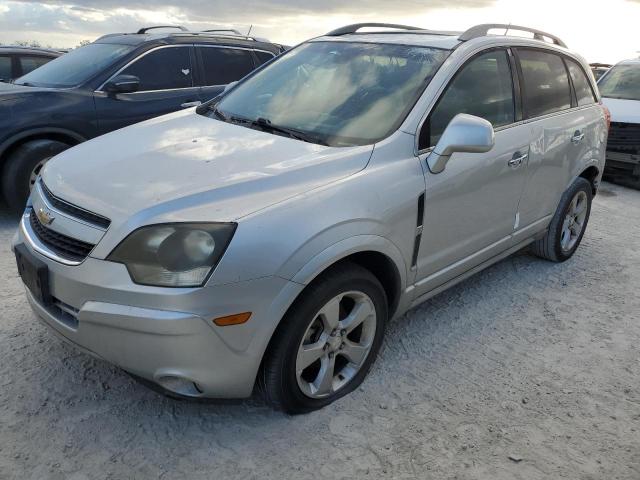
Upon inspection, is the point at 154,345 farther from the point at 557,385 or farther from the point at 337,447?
the point at 557,385

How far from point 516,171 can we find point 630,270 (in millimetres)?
1817

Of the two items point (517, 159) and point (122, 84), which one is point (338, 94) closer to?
point (517, 159)

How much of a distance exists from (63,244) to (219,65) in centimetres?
433

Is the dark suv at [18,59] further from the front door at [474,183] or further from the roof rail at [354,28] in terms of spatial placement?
the front door at [474,183]

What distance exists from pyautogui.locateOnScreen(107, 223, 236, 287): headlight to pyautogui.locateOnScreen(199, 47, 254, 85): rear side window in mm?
4336

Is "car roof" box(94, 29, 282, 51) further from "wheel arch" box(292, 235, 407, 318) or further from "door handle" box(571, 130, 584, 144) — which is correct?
"wheel arch" box(292, 235, 407, 318)

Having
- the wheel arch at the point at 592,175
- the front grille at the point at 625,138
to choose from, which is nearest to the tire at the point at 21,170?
the wheel arch at the point at 592,175

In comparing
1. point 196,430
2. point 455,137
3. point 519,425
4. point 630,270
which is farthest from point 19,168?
point 630,270

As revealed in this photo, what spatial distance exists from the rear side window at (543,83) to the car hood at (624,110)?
3949 millimetres

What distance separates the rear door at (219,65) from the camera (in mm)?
6082

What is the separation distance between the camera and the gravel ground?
7.64 ft

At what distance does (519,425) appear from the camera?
264cm

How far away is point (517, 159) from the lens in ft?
11.4

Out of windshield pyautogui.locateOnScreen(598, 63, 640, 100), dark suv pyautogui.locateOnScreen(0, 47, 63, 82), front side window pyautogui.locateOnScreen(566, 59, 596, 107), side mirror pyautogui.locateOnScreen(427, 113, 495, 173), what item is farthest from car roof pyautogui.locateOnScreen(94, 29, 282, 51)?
windshield pyautogui.locateOnScreen(598, 63, 640, 100)
